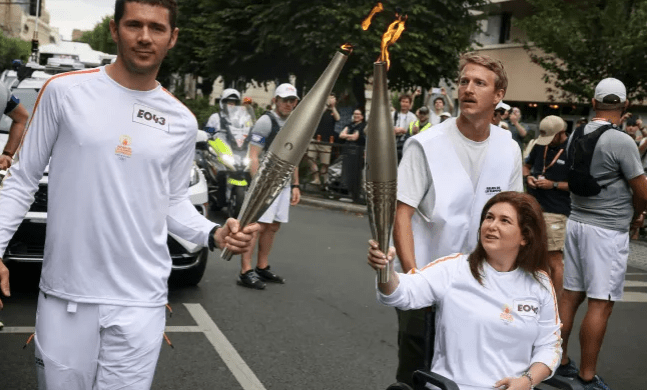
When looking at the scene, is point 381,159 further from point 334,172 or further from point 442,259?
point 334,172

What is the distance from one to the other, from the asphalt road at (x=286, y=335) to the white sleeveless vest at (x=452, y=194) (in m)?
1.81

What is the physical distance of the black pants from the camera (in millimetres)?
3662

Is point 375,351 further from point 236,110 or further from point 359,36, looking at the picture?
point 359,36

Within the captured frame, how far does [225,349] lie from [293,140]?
379 centimetres

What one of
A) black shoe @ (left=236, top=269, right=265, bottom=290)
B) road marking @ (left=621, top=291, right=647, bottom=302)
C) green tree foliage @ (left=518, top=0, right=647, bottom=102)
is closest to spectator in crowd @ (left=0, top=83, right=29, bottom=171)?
black shoe @ (left=236, top=269, right=265, bottom=290)

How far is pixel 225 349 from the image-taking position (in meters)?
5.89

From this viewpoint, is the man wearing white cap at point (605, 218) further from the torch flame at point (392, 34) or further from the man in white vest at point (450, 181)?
the torch flame at point (392, 34)

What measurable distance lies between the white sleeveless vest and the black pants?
0.73 feet

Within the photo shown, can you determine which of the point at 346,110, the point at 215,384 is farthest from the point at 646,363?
the point at 346,110

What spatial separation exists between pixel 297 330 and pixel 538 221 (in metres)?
3.33

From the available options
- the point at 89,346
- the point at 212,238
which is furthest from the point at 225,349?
the point at 89,346

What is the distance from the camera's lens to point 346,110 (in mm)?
18984

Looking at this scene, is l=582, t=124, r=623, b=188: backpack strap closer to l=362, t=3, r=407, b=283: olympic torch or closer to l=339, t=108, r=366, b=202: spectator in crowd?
l=362, t=3, r=407, b=283: olympic torch

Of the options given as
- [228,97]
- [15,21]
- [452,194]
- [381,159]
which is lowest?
[452,194]
